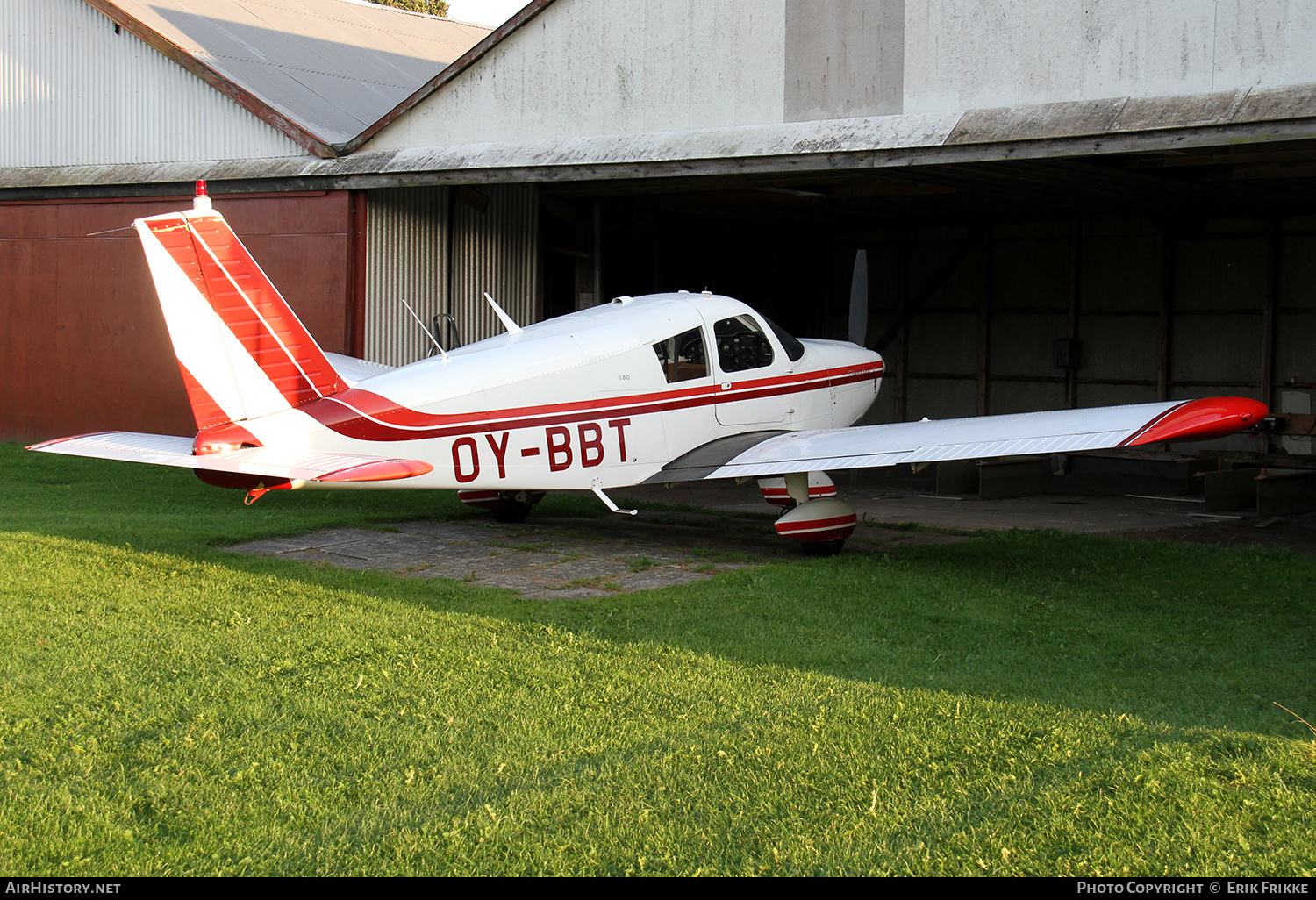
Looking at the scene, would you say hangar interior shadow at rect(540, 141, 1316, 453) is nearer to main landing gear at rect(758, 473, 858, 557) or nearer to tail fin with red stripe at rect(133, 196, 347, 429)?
main landing gear at rect(758, 473, 858, 557)

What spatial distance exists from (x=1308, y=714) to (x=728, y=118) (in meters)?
8.67

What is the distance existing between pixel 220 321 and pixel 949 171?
9.25m

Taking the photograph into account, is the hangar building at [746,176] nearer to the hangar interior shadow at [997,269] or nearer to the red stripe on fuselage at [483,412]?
the hangar interior shadow at [997,269]

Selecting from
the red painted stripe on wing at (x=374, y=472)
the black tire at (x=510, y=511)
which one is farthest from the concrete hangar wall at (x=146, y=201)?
the red painted stripe on wing at (x=374, y=472)

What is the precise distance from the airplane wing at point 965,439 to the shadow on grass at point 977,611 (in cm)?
94

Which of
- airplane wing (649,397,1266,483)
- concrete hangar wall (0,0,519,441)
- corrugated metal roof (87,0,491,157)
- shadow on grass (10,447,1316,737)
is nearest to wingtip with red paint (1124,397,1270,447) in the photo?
airplane wing (649,397,1266,483)

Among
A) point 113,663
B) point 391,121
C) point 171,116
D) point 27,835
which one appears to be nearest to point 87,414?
point 171,116

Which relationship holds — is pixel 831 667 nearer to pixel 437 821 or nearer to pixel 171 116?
pixel 437 821

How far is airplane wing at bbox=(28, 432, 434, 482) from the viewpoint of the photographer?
7785mm

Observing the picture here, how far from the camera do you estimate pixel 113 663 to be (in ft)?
20.5

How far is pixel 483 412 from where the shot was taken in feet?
31.1

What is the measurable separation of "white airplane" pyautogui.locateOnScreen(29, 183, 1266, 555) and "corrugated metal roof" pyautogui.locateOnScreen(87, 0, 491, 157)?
6836 mm

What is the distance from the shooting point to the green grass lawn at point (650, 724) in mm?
4113

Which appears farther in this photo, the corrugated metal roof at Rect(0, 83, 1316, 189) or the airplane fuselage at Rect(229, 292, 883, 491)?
the corrugated metal roof at Rect(0, 83, 1316, 189)
